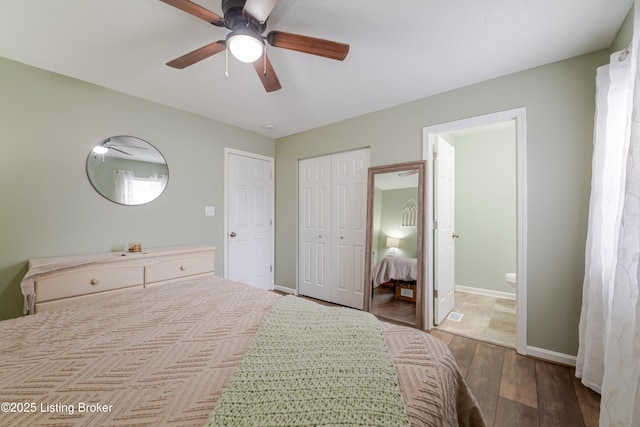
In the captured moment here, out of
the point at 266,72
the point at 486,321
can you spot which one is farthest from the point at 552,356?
the point at 266,72

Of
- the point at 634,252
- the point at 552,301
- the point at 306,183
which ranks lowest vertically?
the point at 552,301

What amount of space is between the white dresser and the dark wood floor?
8.69 feet

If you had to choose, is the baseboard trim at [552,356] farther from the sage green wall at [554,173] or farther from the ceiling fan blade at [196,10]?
the ceiling fan blade at [196,10]

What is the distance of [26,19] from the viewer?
1553 millimetres

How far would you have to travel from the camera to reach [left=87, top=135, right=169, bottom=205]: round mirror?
2328 mm

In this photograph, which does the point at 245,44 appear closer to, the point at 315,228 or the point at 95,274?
the point at 95,274

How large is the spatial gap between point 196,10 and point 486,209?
13.6ft

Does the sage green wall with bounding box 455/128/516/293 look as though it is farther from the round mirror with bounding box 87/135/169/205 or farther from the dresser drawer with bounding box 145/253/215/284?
the round mirror with bounding box 87/135/169/205

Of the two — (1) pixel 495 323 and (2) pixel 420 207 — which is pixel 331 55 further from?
(1) pixel 495 323

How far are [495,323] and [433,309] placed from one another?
0.76 meters

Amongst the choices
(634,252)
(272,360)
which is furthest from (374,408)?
(634,252)

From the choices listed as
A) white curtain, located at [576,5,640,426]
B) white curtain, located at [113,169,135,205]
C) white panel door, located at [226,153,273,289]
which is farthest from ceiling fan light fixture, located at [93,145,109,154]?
white curtain, located at [576,5,640,426]

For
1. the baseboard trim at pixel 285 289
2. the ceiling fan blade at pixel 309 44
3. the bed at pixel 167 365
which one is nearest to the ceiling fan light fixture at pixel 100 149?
the bed at pixel 167 365

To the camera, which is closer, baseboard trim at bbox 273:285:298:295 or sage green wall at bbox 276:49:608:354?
sage green wall at bbox 276:49:608:354
